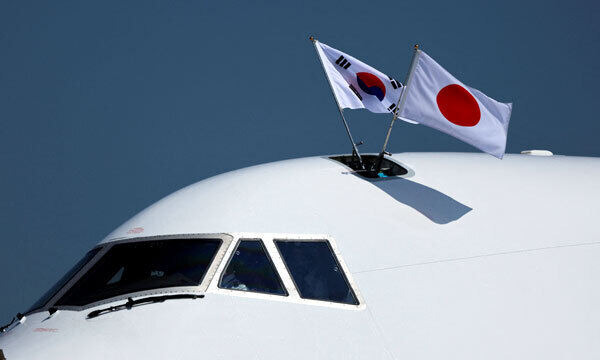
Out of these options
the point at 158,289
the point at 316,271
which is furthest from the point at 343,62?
the point at 158,289

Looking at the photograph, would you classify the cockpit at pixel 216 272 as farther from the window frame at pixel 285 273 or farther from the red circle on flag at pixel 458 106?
the red circle on flag at pixel 458 106

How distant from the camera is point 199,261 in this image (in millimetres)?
7855

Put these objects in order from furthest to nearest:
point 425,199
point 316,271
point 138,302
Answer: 1. point 425,199
2. point 316,271
3. point 138,302

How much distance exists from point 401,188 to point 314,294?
2.86 m

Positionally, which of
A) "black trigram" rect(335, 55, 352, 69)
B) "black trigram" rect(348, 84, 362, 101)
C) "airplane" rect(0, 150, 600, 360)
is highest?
"black trigram" rect(335, 55, 352, 69)

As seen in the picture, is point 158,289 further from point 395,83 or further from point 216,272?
point 395,83

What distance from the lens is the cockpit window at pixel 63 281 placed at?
819cm

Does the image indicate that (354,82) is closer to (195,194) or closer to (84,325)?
(195,194)

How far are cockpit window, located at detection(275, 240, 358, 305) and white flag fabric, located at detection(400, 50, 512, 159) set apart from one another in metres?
3.31

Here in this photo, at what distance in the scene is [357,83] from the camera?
1202 cm

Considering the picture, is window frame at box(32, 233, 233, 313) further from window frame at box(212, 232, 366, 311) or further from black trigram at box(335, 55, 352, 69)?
black trigram at box(335, 55, 352, 69)

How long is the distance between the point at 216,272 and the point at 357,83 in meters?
5.77

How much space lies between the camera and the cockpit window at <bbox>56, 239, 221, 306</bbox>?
302 inches

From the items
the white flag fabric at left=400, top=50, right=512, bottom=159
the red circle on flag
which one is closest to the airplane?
the white flag fabric at left=400, top=50, right=512, bottom=159
